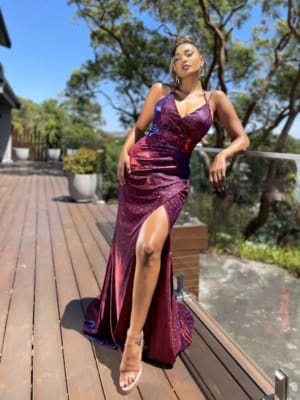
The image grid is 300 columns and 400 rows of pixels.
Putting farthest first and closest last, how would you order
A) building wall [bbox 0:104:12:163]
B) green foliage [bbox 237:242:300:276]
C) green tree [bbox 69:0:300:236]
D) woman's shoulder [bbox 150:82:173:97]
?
building wall [bbox 0:104:12:163] < green tree [bbox 69:0:300:236] < green foliage [bbox 237:242:300:276] < woman's shoulder [bbox 150:82:173:97]

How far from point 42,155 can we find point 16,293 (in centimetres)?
1481

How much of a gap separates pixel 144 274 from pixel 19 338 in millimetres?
837

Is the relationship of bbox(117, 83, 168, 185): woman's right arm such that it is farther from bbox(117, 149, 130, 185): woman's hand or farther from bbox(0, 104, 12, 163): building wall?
bbox(0, 104, 12, 163): building wall

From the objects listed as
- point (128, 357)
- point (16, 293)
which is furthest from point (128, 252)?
point (16, 293)

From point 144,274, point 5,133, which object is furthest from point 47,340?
point 5,133

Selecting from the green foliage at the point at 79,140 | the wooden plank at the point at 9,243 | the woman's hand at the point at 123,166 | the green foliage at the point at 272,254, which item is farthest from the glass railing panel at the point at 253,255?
the green foliage at the point at 79,140

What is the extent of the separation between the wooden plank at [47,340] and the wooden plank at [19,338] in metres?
0.04

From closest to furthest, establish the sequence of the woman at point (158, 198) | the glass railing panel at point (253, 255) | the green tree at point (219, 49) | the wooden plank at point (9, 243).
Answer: the woman at point (158, 198) < the wooden plank at point (9, 243) < the glass railing panel at point (253, 255) < the green tree at point (219, 49)

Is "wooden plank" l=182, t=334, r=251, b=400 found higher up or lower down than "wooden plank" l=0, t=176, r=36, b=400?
higher up

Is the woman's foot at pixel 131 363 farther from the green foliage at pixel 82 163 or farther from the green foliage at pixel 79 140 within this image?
the green foliage at pixel 79 140

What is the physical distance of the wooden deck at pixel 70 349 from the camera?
1593mm

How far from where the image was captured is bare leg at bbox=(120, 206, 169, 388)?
164 centimetres

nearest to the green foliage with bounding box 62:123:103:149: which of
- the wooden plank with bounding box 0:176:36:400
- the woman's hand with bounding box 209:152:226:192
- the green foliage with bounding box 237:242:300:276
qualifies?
the green foliage with bounding box 237:242:300:276

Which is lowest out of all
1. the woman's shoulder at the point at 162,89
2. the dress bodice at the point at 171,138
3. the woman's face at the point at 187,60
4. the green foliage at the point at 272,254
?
the green foliage at the point at 272,254
